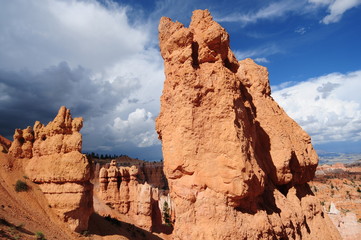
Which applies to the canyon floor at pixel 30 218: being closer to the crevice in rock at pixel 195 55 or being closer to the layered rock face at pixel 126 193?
the crevice in rock at pixel 195 55

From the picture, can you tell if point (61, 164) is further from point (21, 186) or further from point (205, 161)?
point (205, 161)

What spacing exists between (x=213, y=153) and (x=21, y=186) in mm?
12992

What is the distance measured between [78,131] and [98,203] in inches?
792

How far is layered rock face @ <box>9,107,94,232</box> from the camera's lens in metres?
16.5

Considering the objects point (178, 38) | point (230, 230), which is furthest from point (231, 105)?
point (230, 230)

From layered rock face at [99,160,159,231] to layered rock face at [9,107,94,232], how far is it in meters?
18.2

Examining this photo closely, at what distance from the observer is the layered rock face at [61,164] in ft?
54.0

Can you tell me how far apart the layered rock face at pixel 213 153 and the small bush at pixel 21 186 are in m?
10.0

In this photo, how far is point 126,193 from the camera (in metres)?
38.7

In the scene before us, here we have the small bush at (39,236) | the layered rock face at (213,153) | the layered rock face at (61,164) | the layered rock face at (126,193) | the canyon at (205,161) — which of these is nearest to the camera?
the layered rock face at (213,153)

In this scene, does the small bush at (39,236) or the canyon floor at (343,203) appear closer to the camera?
the small bush at (39,236)

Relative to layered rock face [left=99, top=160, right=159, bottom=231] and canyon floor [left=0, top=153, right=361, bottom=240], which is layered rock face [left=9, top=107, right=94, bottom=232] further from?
layered rock face [left=99, top=160, right=159, bottom=231]

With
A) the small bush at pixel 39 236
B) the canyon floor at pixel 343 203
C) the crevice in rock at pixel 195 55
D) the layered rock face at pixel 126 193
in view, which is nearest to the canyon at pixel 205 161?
the crevice in rock at pixel 195 55

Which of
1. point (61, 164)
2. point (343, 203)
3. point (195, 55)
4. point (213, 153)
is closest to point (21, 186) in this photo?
point (61, 164)
